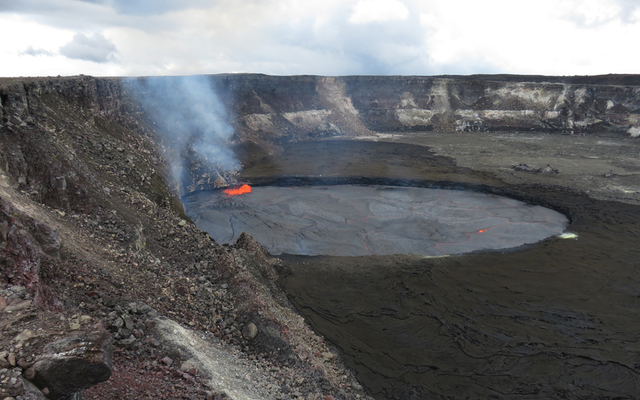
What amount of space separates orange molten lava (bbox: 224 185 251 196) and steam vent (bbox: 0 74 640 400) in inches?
9.5

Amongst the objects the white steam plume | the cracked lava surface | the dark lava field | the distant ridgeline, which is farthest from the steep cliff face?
the dark lava field

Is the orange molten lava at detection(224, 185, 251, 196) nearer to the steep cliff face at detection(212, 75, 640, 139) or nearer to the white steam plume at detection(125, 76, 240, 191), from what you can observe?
the white steam plume at detection(125, 76, 240, 191)

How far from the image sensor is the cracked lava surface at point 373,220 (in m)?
21.6

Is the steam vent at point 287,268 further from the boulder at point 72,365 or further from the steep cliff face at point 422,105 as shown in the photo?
the steep cliff face at point 422,105

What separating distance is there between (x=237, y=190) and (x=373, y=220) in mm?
12769

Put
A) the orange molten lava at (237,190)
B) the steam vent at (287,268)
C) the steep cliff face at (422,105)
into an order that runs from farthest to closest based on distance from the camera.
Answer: the steep cliff face at (422,105) < the orange molten lava at (237,190) < the steam vent at (287,268)

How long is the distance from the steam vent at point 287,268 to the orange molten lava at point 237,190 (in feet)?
0.79

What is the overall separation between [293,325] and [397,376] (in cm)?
373

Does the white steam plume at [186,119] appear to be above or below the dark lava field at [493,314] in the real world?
above

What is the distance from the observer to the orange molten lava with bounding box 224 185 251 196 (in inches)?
1204

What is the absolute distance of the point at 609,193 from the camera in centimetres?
2908

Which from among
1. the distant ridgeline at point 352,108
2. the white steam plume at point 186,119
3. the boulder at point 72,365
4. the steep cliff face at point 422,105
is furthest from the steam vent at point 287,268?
the steep cliff face at point 422,105

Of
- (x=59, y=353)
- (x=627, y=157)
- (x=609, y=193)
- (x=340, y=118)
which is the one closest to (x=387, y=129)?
(x=340, y=118)

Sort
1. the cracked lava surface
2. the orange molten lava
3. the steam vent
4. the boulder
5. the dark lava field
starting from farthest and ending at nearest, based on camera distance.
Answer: the orange molten lava, the cracked lava surface, the dark lava field, the steam vent, the boulder
